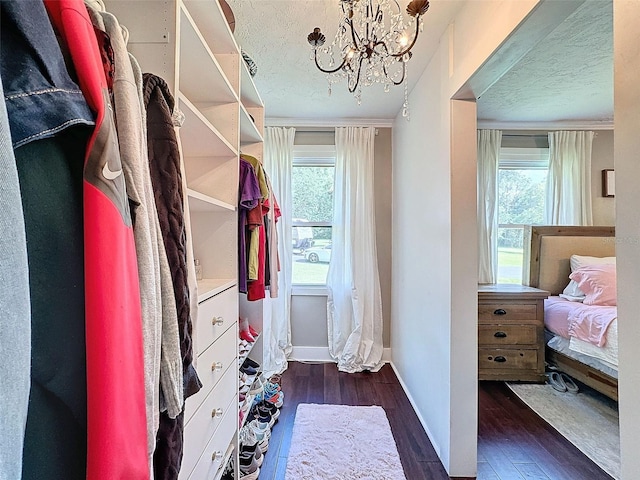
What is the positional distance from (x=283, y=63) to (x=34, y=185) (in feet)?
7.14

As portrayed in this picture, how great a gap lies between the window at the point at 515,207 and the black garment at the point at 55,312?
367 centimetres

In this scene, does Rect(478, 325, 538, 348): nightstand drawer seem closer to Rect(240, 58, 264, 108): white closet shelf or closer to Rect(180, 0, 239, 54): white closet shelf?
Rect(240, 58, 264, 108): white closet shelf

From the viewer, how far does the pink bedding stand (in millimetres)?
2293

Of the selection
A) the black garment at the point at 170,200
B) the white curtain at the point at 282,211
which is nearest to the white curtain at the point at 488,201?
the white curtain at the point at 282,211

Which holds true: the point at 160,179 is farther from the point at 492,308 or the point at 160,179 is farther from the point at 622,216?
the point at 492,308

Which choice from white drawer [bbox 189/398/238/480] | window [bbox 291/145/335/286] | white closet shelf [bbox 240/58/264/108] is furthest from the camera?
window [bbox 291/145/335/286]

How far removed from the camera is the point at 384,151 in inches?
132

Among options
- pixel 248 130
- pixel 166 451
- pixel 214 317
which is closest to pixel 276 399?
pixel 214 317

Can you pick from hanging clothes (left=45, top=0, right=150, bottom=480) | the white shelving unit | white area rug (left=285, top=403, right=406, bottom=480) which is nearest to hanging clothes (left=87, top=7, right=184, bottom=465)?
hanging clothes (left=45, top=0, right=150, bottom=480)

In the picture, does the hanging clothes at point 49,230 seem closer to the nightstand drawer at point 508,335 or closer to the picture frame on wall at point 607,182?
the nightstand drawer at point 508,335

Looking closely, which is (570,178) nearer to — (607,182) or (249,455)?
(607,182)

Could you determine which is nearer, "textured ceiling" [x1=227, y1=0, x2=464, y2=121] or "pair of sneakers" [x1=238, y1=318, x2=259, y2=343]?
"textured ceiling" [x1=227, y1=0, x2=464, y2=121]

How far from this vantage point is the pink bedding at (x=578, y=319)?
2.29 metres

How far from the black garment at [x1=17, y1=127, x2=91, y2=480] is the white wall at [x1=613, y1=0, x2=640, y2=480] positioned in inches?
42.5
